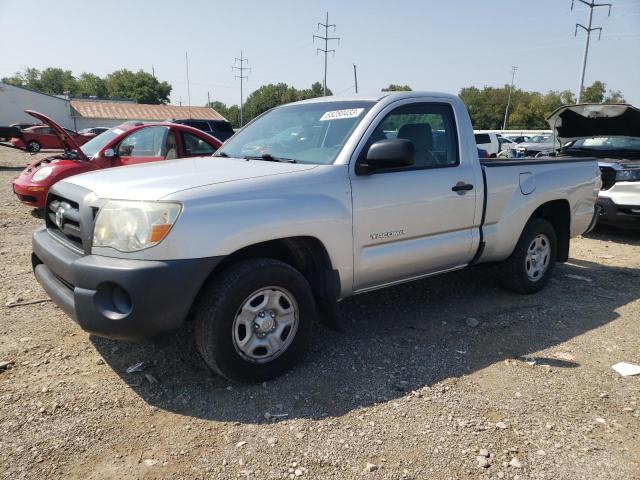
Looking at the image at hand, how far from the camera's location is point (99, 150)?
7.83m

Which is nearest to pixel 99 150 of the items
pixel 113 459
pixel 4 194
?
pixel 4 194

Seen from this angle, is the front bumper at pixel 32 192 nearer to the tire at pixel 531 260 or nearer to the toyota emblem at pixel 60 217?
the toyota emblem at pixel 60 217

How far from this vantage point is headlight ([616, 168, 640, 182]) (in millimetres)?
7312

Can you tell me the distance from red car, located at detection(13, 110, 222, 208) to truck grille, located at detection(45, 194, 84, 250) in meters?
4.41

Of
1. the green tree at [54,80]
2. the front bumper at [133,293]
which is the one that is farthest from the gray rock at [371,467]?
the green tree at [54,80]

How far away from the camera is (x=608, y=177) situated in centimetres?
758

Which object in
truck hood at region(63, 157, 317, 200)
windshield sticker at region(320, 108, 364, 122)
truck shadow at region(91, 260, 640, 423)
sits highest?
windshield sticker at region(320, 108, 364, 122)

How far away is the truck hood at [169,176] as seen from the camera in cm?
281

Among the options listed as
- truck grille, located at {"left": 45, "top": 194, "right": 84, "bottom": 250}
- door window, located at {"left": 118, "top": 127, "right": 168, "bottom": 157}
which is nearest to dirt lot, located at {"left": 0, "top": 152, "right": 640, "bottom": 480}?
truck grille, located at {"left": 45, "top": 194, "right": 84, "bottom": 250}

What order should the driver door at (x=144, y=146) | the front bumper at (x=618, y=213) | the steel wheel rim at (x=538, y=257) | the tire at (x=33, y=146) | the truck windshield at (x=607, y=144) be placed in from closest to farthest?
the steel wheel rim at (x=538, y=257)
the front bumper at (x=618, y=213)
the driver door at (x=144, y=146)
the truck windshield at (x=607, y=144)
the tire at (x=33, y=146)

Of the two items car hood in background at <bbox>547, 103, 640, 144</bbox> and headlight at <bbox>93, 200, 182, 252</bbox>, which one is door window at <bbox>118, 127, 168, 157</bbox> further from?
car hood in background at <bbox>547, 103, 640, 144</bbox>

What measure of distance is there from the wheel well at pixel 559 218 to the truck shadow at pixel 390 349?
0.43 metres

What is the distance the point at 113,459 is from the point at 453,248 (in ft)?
9.34

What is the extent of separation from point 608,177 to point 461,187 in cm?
495
